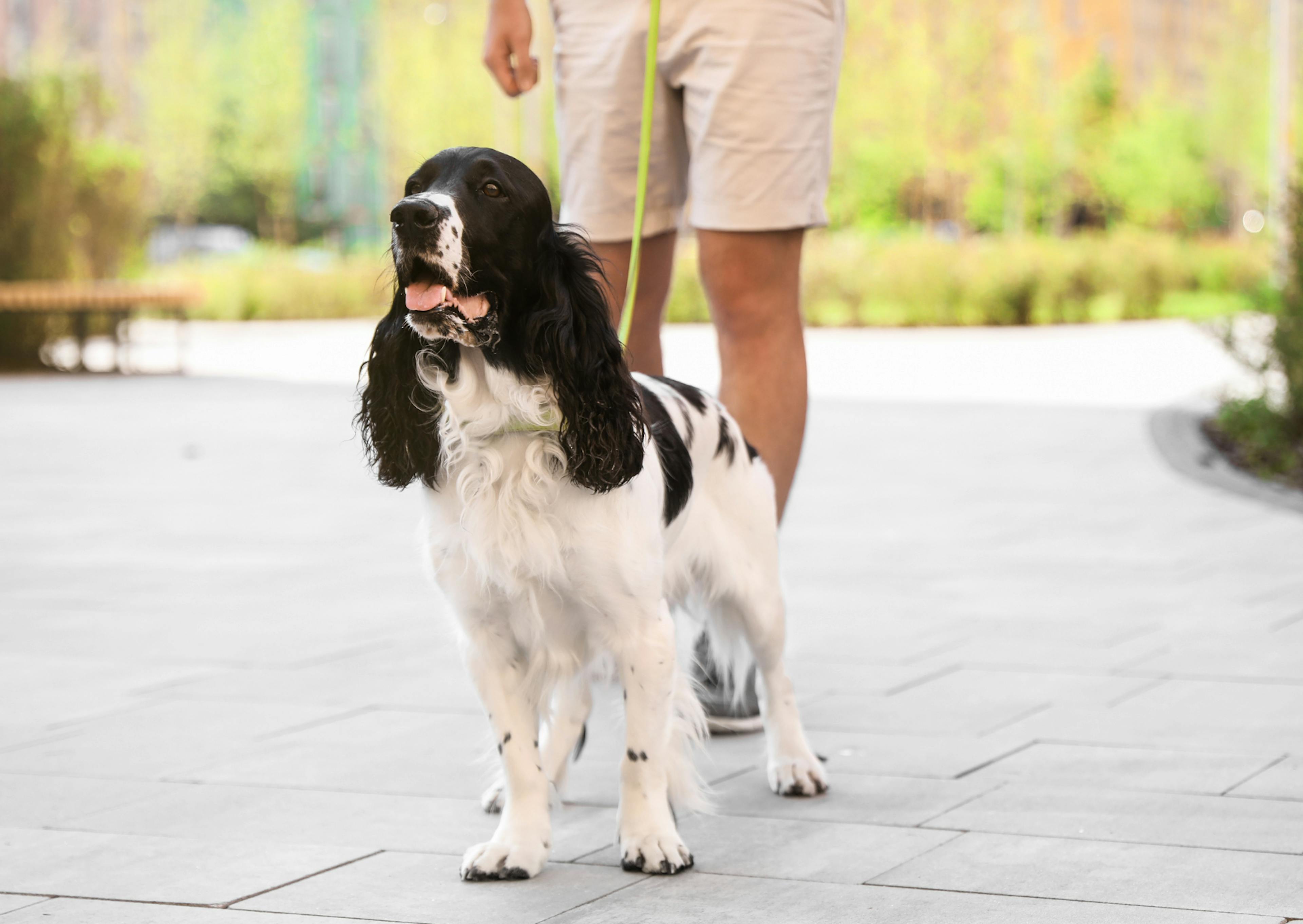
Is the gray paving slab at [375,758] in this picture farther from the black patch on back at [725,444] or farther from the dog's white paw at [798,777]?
the black patch on back at [725,444]

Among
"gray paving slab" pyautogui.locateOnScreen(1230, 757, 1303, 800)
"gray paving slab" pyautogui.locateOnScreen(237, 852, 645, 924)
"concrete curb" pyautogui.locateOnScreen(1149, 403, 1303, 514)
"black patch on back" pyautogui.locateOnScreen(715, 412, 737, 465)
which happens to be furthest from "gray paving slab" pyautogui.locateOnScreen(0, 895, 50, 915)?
"concrete curb" pyautogui.locateOnScreen(1149, 403, 1303, 514)

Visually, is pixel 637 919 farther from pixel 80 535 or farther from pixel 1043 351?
pixel 1043 351

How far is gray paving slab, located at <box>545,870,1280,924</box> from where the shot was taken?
2.53m

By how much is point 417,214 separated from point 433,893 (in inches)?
43.0

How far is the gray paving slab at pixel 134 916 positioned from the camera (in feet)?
8.46

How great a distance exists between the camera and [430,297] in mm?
2656

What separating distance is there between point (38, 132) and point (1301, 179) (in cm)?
1364

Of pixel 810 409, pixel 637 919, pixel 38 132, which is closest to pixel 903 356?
Answer: pixel 810 409

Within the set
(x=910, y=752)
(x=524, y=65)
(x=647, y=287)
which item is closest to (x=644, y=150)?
(x=524, y=65)

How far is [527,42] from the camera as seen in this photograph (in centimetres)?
392

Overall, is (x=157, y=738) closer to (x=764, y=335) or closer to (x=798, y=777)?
(x=798, y=777)

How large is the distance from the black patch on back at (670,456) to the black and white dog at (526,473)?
0.5 inches

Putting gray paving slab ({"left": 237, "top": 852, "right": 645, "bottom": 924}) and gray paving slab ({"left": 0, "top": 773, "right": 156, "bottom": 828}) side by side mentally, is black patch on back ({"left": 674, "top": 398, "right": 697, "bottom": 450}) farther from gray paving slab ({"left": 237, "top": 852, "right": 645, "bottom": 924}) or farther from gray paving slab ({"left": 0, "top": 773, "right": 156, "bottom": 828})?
gray paving slab ({"left": 0, "top": 773, "right": 156, "bottom": 828})

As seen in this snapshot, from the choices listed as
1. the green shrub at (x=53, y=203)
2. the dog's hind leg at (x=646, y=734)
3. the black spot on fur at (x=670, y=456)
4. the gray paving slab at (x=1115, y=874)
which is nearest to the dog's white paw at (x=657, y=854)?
the dog's hind leg at (x=646, y=734)
